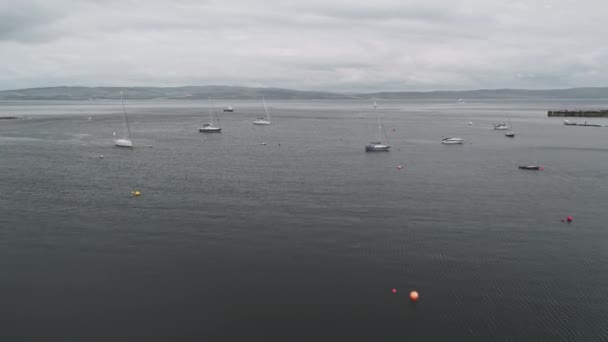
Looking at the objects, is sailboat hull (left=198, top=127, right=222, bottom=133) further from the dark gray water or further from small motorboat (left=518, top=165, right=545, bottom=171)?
small motorboat (left=518, top=165, right=545, bottom=171)

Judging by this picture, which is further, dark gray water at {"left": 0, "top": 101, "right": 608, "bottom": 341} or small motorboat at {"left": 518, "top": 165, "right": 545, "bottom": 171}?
small motorboat at {"left": 518, "top": 165, "right": 545, "bottom": 171}

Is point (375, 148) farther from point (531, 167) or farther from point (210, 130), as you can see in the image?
point (210, 130)

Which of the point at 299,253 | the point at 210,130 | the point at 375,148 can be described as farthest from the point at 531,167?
the point at 210,130

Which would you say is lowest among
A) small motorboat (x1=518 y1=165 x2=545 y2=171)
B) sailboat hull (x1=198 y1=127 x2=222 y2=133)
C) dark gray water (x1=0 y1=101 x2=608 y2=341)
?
small motorboat (x1=518 y1=165 x2=545 y2=171)

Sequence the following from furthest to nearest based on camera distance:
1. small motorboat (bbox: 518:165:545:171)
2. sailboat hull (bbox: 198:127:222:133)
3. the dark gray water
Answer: sailboat hull (bbox: 198:127:222:133)
small motorboat (bbox: 518:165:545:171)
the dark gray water

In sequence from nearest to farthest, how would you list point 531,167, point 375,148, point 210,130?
point 531,167
point 375,148
point 210,130

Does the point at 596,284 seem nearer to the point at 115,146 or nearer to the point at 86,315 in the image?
the point at 86,315

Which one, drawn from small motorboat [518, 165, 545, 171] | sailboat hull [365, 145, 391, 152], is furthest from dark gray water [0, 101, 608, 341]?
sailboat hull [365, 145, 391, 152]

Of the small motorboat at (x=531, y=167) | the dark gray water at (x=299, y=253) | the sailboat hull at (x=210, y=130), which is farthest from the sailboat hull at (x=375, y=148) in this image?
the sailboat hull at (x=210, y=130)
